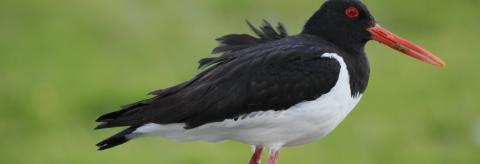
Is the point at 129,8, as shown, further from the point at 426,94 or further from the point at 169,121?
the point at 169,121

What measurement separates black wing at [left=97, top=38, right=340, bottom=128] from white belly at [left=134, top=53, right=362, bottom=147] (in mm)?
47

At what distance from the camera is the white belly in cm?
756

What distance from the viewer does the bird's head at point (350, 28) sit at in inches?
320

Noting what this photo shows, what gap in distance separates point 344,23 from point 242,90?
103cm

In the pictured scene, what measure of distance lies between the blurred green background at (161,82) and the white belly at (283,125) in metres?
5.01

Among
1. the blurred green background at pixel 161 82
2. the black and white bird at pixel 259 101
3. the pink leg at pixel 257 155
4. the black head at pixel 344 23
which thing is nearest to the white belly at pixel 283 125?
the black and white bird at pixel 259 101

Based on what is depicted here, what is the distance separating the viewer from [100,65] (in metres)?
15.0

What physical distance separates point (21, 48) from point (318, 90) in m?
8.51

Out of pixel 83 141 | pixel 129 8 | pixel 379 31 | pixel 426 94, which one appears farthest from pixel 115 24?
pixel 379 31

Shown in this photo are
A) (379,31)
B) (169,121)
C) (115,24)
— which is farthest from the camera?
(115,24)

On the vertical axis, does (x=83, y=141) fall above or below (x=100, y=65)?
below

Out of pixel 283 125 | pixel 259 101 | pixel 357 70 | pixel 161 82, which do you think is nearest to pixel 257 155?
pixel 283 125

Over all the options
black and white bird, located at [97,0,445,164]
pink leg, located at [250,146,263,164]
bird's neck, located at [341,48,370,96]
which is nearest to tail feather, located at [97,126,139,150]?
black and white bird, located at [97,0,445,164]

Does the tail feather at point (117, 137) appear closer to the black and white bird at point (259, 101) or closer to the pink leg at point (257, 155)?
the black and white bird at point (259, 101)
